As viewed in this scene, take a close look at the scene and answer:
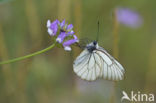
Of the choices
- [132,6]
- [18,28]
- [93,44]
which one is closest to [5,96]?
[18,28]

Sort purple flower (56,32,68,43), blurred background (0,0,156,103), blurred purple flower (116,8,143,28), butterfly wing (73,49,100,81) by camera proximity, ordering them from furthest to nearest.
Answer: blurred purple flower (116,8,143,28) → blurred background (0,0,156,103) → butterfly wing (73,49,100,81) → purple flower (56,32,68,43)

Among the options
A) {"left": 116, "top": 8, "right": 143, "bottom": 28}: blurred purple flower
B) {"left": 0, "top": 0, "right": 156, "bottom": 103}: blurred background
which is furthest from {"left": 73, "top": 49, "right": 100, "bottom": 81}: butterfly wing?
{"left": 116, "top": 8, "right": 143, "bottom": 28}: blurred purple flower

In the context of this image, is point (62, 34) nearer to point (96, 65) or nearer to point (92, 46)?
point (92, 46)

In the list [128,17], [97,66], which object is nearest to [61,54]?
[128,17]

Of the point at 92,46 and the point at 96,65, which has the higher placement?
the point at 92,46

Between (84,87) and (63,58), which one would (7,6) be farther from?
(84,87)

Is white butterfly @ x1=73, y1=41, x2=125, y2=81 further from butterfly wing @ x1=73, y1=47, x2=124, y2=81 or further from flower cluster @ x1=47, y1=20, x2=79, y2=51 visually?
flower cluster @ x1=47, y1=20, x2=79, y2=51

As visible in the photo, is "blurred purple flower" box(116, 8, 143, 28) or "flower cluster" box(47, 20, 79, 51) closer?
"flower cluster" box(47, 20, 79, 51)
